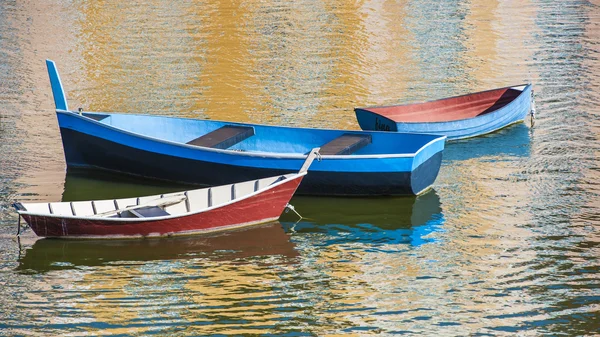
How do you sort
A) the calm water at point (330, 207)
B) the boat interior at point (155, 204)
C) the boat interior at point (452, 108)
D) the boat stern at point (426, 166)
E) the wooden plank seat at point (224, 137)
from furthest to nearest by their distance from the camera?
the boat interior at point (452, 108) → the wooden plank seat at point (224, 137) → the boat stern at point (426, 166) → the boat interior at point (155, 204) → the calm water at point (330, 207)

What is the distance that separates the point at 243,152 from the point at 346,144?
6.10 ft

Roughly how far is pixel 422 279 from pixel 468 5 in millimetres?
27296

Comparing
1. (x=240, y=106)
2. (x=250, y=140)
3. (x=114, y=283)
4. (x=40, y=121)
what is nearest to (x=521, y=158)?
(x=250, y=140)

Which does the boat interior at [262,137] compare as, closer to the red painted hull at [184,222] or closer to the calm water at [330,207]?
the calm water at [330,207]

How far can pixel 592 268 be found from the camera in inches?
500

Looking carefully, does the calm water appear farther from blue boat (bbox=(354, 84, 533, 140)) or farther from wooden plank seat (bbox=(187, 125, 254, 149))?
wooden plank seat (bbox=(187, 125, 254, 149))

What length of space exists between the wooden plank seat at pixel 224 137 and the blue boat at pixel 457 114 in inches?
112

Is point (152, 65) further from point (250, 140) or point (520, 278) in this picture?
point (520, 278)

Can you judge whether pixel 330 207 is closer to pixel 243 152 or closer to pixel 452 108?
pixel 243 152

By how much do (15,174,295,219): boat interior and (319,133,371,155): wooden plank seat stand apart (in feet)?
5.05

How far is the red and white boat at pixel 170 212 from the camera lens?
1369 centimetres

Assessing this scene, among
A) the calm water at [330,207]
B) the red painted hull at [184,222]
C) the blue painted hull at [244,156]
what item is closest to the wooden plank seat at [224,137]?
the blue painted hull at [244,156]

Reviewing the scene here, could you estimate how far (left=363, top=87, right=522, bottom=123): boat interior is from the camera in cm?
1944

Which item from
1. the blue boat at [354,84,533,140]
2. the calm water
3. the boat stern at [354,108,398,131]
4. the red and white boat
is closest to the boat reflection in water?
the calm water
